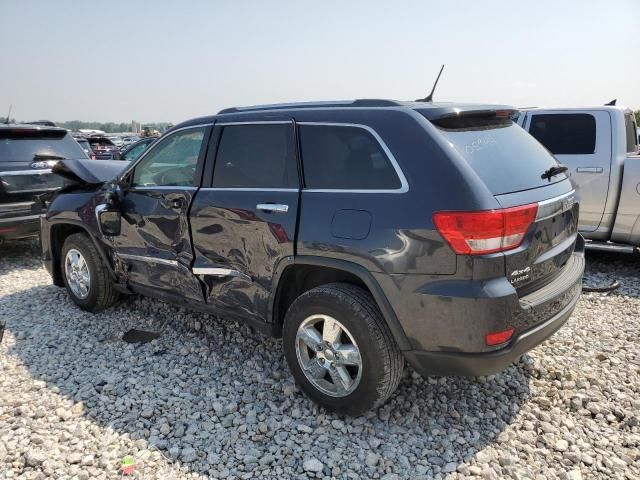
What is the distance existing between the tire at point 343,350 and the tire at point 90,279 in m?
2.21

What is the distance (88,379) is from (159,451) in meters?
1.07

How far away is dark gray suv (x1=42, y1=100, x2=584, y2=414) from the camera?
96.0 inches

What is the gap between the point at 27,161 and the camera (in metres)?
6.40

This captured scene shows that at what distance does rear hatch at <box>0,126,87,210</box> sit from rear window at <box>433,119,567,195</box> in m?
5.64

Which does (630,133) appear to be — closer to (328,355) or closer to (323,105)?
(323,105)

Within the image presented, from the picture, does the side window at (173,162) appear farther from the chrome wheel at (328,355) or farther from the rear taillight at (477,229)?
the rear taillight at (477,229)

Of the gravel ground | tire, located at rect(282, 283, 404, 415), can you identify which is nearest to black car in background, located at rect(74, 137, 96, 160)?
the gravel ground

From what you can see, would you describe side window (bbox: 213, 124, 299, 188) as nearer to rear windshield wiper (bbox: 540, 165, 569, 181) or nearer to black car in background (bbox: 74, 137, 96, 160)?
rear windshield wiper (bbox: 540, 165, 569, 181)

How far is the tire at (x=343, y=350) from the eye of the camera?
270 centimetres

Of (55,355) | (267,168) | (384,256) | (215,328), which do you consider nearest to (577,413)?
(384,256)

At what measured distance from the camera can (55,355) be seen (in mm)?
3836

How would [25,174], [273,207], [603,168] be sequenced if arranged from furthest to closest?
[25,174], [603,168], [273,207]

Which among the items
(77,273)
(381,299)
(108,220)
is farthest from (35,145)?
(381,299)

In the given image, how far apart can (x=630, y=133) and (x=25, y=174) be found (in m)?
7.50
